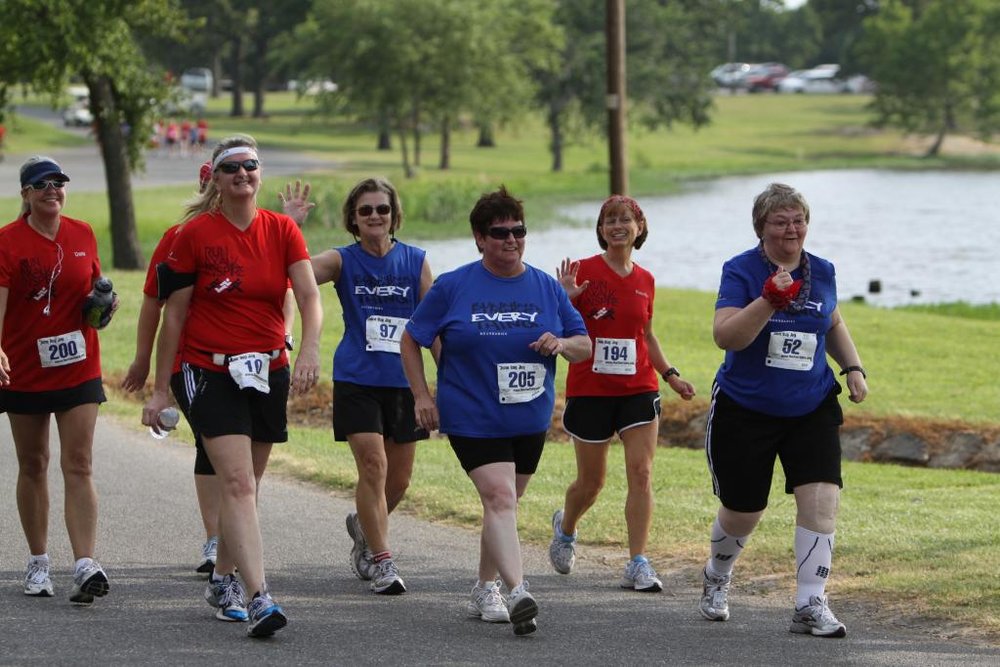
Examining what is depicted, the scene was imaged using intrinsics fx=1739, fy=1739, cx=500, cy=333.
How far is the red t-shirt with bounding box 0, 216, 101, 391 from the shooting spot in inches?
313

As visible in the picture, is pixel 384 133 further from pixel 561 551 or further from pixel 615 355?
pixel 615 355

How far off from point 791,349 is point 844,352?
362 millimetres

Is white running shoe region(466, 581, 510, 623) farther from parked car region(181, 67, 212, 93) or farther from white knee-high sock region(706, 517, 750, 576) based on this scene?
parked car region(181, 67, 212, 93)

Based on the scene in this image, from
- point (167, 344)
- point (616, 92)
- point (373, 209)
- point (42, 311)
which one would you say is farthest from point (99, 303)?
point (616, 92)

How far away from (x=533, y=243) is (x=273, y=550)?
99.8 ft

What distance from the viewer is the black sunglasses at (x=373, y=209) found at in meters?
8.41

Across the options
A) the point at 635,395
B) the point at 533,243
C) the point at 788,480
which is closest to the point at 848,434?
the point at 635,395

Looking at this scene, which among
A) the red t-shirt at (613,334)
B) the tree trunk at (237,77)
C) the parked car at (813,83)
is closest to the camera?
the red t-shirt at (613,334)

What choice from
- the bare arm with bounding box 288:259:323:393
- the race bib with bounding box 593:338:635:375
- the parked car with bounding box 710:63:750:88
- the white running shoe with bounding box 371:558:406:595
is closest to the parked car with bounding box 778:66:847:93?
the parked car with bounding box 710:63:750:88

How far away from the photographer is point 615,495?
11.6 metres

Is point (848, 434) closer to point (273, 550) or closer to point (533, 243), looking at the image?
point (273, 550)

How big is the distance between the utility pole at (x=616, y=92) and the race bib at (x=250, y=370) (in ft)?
52.4

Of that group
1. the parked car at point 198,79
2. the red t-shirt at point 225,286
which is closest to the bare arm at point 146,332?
the red t-shirt at point 225,286

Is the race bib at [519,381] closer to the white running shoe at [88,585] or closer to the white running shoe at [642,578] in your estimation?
the white running shoe at [642,578]
